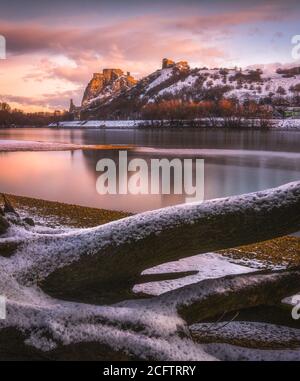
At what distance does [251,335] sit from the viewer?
6.91m

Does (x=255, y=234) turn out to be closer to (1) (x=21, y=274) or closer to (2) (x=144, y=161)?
(1) (x=21, y=274)

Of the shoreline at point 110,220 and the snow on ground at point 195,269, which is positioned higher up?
the snow on ground at point 195,269

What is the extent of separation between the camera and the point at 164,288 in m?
8.44

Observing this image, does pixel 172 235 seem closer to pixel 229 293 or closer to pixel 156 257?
pixel 156 257

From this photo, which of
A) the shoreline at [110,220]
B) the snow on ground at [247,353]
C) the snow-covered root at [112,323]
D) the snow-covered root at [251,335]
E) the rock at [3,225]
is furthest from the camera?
the shoreline at [110,220]

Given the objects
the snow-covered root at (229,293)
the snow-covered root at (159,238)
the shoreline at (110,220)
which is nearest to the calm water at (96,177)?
the shoreline at (110,220)

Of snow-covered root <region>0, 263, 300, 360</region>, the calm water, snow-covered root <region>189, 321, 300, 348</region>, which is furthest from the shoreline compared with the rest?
snow-covered root <region>0, 263, 300, 360</region>

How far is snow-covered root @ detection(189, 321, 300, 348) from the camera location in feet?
21.6

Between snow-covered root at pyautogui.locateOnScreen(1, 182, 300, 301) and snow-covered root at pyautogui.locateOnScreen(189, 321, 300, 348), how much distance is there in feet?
5.07

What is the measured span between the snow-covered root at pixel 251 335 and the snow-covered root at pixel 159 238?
154 cm

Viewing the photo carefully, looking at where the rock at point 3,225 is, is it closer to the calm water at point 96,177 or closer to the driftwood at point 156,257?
the driftwood at point 156,257

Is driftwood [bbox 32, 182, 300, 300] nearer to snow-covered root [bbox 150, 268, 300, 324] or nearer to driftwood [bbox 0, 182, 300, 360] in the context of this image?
driftwood [bbox 0, 182, 300, 360]

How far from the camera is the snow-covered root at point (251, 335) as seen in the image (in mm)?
6598
